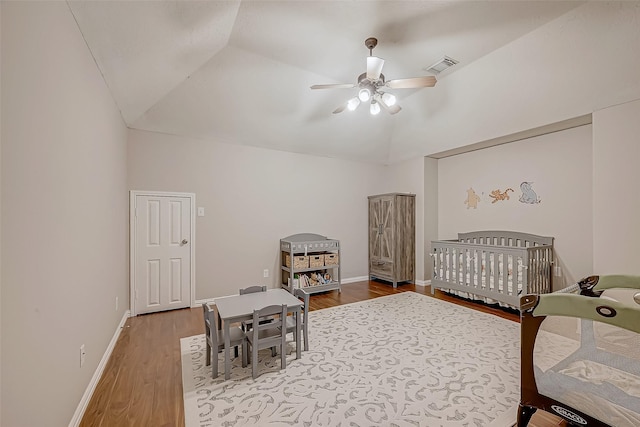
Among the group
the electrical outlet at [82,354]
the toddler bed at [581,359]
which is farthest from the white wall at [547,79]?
the electrical outlet at [82,354]

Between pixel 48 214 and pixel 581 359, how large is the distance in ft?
9.17

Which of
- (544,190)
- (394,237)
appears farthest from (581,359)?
(394,237)

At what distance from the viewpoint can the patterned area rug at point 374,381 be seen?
1849mm

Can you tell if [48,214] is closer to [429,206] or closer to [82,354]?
[82,354]

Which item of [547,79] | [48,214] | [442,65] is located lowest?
[48,214]

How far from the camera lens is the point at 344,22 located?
8.52 ft

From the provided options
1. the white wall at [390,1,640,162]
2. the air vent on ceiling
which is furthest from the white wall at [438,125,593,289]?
the air vent on ceiling

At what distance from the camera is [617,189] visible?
2.95 m

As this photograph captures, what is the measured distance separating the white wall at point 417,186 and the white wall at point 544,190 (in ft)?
2.05

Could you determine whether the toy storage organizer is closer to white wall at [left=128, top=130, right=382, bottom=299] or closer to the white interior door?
white wall at [left=128, top=130, right=382, bottom=299]

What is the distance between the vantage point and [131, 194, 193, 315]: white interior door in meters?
3.75

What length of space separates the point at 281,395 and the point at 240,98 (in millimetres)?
3371

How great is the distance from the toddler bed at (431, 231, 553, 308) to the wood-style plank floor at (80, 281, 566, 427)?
29 cm

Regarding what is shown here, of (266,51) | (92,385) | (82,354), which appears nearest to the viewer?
(82,354)
